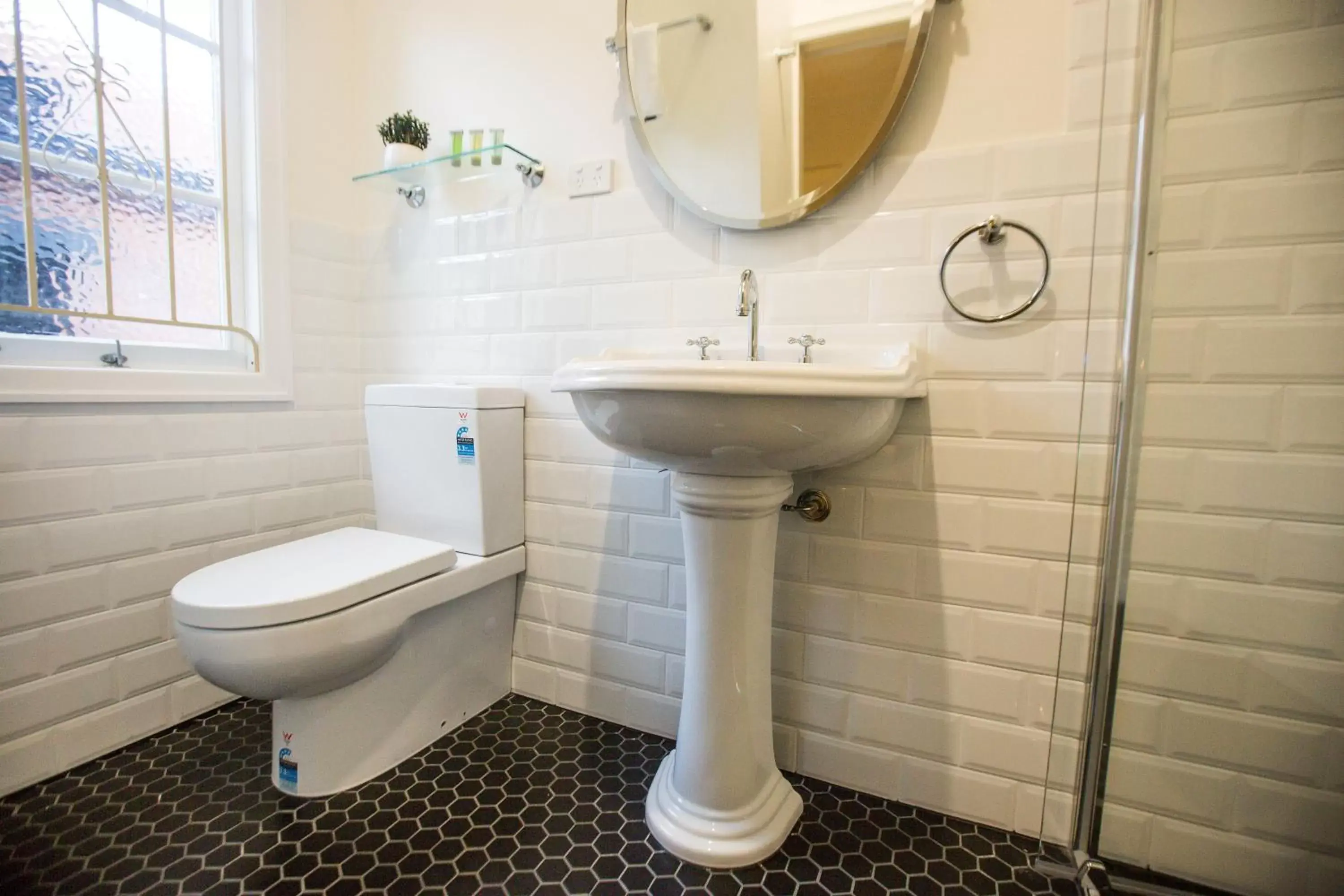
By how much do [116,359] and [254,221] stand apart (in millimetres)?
463

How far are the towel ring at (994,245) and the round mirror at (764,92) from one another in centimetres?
23

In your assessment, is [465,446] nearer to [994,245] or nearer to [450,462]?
[450,462]

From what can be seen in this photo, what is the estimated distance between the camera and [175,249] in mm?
1461

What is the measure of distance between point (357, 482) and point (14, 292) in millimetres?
819

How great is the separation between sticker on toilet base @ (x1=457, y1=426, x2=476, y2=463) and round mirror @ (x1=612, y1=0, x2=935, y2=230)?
707mm

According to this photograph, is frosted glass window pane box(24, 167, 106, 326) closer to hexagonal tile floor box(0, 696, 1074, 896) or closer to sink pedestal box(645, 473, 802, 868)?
hexagonal tile floor box(0, 696, 1074, 896)

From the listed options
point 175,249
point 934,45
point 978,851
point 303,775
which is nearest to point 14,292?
point 175,249

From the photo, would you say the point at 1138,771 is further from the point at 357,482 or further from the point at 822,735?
the point at 357,482

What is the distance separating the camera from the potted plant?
1.55m

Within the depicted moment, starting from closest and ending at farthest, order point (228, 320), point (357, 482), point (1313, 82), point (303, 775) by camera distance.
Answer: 1. point (1313, 82)
2. point (303, 775)
3. point (228, 320)
4. point (357, 482)

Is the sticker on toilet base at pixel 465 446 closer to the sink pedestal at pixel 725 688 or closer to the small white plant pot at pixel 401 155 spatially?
the sink pedestal at pixel 725 688

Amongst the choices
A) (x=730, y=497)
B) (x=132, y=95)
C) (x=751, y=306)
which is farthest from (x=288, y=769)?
(x=132, y=95)

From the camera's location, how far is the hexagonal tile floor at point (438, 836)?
1001 mm

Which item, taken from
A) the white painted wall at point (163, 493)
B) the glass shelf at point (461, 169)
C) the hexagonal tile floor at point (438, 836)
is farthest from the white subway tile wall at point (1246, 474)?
the white painted wall at point (163, 493)
